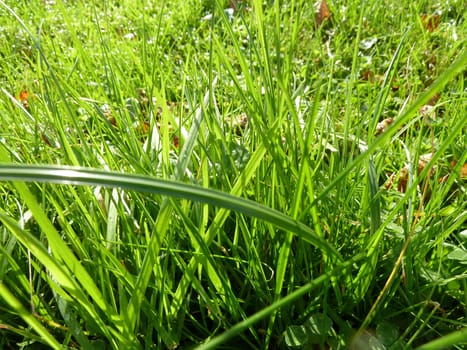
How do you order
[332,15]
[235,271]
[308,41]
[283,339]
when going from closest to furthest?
[283,339] < [235,271] < [308,41] < [332,15]

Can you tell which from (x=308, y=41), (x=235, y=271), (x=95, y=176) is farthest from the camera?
(x=308, y=41)

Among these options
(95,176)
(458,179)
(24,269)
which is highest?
(95,176)

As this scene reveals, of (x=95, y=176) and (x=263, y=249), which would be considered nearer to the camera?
(x=95, y=176)

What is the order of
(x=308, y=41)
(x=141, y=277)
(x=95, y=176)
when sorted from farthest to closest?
(x=308, y=41) → (x=141, y=277) → (x=95, y=176)

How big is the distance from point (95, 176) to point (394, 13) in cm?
181

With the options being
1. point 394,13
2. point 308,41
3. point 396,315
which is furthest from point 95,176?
point 394,13

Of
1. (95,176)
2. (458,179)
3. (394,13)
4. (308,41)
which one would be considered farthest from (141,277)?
(394,13)

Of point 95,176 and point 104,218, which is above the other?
point 95,176

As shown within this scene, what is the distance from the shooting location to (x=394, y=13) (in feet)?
6.57

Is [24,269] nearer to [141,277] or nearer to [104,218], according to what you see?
[104,218]

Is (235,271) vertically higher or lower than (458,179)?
lower

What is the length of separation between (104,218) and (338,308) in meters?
0.42

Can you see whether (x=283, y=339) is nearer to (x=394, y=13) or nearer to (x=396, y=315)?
(x=396, y=315)

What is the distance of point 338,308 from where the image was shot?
88 centimetres
